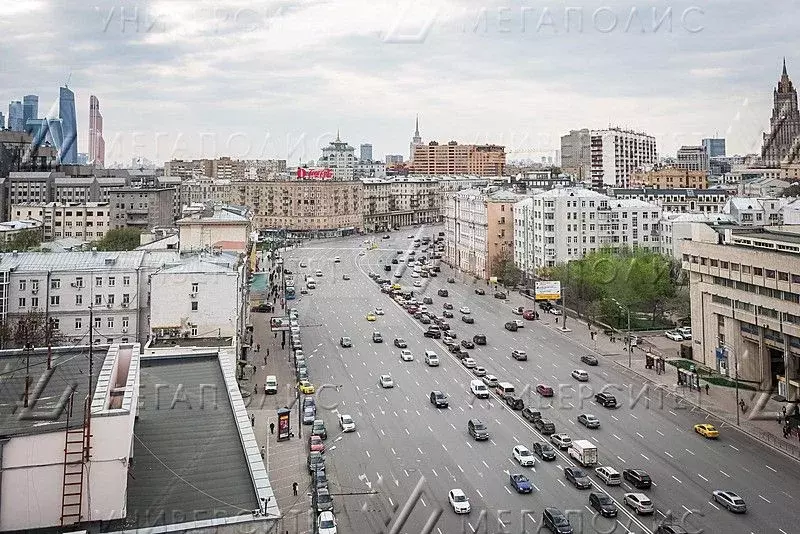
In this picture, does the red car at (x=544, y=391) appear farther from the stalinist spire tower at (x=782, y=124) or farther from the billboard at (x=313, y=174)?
the stalinist spire tower at (x=782, y=124)

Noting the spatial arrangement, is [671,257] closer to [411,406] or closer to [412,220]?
[411,406]

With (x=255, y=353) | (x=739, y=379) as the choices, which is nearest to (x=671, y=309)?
(x=739, y=379)

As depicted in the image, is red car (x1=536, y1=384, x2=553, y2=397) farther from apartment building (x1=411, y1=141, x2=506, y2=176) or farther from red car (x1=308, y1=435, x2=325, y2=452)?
apartment building (x1=411, y1=141, x2=506, y2=176)

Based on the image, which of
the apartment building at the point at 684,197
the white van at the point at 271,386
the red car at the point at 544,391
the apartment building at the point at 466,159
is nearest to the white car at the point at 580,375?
the red car at the point at 544,391


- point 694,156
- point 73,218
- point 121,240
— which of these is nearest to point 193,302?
point 121,240

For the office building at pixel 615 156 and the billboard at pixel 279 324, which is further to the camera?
the office building at pixel 615 156

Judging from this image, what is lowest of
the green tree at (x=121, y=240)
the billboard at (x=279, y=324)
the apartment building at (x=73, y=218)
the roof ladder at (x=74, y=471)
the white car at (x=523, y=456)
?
the white car at (x=523, y=456)
